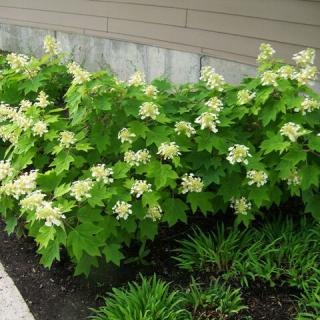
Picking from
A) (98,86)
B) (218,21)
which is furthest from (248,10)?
(98,86)

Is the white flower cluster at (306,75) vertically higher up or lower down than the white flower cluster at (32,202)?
higher up

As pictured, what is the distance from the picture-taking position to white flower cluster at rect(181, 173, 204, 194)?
3092 mm

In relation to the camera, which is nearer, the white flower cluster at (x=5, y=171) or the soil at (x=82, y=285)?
the soil at (x=82, y=285)

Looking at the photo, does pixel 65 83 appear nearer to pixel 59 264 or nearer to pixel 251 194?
pixel 59 264

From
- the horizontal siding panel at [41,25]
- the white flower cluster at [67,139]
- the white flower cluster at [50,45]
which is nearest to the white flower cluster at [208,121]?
the white flower cluster at [67,139]

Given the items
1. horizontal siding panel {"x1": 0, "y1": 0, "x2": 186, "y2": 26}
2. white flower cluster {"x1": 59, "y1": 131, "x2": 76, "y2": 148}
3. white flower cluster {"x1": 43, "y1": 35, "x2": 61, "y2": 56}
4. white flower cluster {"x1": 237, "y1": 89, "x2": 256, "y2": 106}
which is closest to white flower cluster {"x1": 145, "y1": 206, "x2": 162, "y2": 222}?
white flower cluster {"x1": 59, "y1": 131, "x2": 76, "y2": 148}

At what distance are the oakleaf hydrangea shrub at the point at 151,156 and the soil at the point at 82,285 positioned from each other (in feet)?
0.90

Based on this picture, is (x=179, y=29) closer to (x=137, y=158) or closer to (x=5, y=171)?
(x=137, y=158)

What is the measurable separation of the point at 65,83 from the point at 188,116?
1320 millimetres

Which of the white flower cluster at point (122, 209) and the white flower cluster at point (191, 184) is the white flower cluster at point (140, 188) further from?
the white flower cluster at point (191, 184)

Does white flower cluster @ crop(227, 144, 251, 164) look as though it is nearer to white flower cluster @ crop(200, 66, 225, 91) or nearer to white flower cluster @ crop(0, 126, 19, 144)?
white flower cluster @ crop(200, 66, 225, 91)

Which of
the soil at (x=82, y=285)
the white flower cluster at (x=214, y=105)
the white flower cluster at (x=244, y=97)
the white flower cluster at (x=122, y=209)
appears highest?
the white flower cluster at (x=244, y=97)

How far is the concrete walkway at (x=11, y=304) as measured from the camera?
314cm

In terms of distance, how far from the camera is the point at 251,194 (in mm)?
3154
